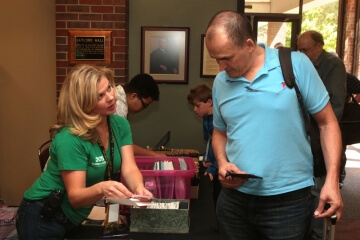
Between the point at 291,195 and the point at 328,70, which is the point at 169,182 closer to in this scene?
the point at 291,195

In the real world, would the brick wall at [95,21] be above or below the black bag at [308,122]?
above

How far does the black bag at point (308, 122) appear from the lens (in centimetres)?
154

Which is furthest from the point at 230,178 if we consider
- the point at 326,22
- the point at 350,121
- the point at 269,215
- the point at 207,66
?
the point at 326,22

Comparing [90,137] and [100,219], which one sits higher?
[90,137]

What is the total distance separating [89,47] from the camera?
373 cm

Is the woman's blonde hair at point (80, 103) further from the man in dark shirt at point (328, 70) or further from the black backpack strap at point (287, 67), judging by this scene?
the man in dark shirt at point (328, 70)

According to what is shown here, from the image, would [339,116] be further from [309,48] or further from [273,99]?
[273,99]

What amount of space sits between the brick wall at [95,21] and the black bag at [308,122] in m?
2.32

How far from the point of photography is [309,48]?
3.76 meters

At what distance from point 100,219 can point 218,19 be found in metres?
1.15

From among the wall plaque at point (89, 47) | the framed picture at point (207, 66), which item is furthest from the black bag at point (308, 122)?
the wall plaque at point (89, 47)

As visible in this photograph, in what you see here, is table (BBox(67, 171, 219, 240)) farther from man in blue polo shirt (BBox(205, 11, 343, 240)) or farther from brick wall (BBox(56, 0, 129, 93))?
brick wall (BBox(56, 0, 129, 93))

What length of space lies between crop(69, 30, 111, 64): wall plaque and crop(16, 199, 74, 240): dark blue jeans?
7.02 feet

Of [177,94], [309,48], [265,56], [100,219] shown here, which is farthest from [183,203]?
[309,48]
